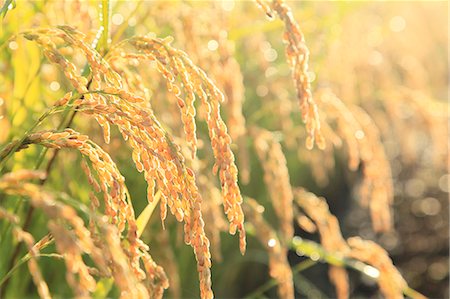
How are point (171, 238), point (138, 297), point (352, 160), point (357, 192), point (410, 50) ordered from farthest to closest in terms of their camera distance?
1. point (410, 50)
2. point (357, 192)
3. point (171, 238)
4. point (352, 160)
5. point (138, 297)

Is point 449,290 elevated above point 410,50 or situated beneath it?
situated beneath

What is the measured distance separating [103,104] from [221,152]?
0.21 metres

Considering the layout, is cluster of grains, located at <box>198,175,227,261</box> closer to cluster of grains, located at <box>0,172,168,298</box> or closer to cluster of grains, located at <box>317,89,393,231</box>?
cluster of grains, located at <box>317,89,393,231</box>

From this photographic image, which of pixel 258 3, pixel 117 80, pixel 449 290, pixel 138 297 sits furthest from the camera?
pixel 449 290

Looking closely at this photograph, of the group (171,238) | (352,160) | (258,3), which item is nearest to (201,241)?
(258,3)

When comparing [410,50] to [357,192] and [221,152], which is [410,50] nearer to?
[357,192]

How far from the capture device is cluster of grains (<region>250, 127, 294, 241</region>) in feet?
8.41

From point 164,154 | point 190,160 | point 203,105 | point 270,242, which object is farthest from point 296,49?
point 270,242

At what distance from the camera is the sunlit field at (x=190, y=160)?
58.6 inches

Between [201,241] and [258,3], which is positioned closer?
[201,241]

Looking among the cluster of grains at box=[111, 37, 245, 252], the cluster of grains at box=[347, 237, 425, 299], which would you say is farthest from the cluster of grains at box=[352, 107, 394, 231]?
the cluster of grains at box=[111, 37, 245, 252]

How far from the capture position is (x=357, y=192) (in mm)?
6020

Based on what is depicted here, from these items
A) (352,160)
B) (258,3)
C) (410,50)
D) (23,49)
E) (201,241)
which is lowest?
(410,50)

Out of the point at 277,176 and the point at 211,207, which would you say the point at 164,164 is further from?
the point at 277,176
